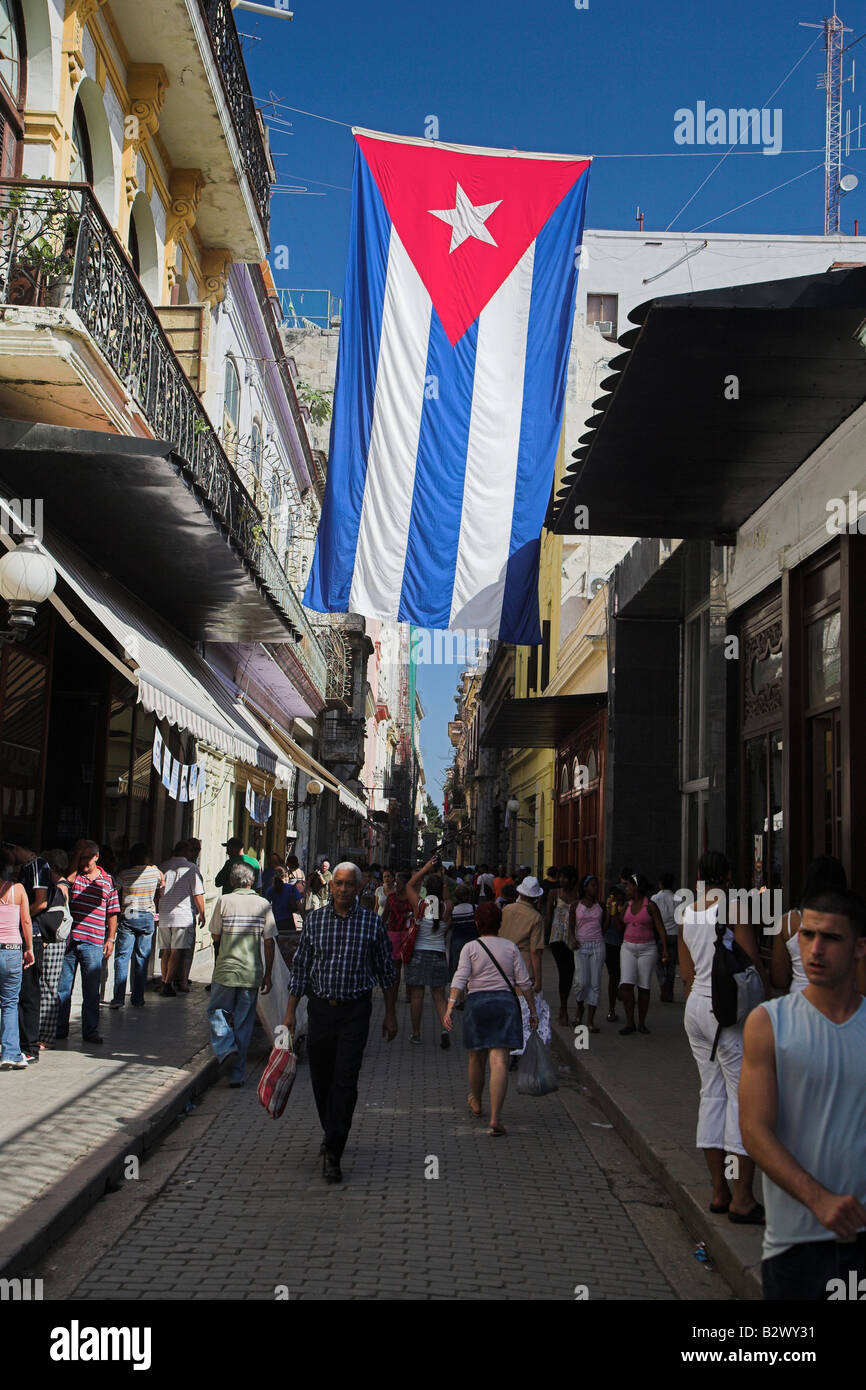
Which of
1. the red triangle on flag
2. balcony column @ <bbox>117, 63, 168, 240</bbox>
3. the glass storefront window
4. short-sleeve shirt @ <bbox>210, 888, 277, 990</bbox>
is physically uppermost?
balcony column @ <bbox>117, 63, 168, 240</bbox>

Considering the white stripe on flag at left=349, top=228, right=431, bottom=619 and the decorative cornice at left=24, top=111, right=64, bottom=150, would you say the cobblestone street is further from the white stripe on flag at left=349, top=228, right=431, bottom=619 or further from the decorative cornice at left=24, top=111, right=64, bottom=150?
the decorative cornice at left=24, top=111, right=64, bottom=150

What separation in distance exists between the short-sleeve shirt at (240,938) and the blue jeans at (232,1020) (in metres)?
0.09

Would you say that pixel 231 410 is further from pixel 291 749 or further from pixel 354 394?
pixel 354 394

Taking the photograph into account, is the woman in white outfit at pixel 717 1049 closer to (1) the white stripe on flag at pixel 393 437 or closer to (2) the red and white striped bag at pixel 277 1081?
(2) the red and white striped bag at pixel 277 1081

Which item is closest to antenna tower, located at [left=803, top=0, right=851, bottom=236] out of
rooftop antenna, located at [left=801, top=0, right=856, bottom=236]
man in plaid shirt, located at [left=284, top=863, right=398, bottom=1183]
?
rooftop antenna, located at [left=801, top=0, right=856, bottom=236]

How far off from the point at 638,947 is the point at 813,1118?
30.0 feet

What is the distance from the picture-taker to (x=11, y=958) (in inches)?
335

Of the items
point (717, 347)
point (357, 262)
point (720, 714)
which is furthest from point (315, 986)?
point (357, 262)

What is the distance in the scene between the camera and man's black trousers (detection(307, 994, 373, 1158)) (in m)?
6.85

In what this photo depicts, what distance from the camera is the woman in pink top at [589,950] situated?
496 inches

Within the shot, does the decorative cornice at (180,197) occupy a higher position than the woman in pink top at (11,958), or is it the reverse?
the decorative cornice at (180,197)

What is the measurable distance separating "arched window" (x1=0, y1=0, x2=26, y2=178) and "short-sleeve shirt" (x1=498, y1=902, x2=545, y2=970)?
740 centimetres

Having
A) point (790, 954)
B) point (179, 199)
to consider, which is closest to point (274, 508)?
point (179, 199)

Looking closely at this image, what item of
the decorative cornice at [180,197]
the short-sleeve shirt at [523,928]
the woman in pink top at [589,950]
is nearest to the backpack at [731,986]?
the short-sleeve shirt at [523,928]
